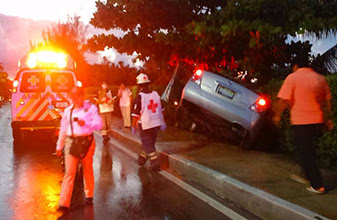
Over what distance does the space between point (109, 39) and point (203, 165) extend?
9989 mm

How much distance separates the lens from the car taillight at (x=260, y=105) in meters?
8.49

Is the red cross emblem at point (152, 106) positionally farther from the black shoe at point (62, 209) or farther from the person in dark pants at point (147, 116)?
the black shoe at point (62, 209)

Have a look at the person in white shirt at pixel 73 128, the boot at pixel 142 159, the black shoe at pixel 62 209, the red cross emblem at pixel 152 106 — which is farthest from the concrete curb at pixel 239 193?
the black shoe at pixel 62 209

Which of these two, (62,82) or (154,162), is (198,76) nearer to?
(154,162)

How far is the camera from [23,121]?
10.8 m

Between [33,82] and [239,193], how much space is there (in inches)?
293

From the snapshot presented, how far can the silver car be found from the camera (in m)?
8.53

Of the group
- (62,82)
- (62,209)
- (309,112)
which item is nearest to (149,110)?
(62,209)

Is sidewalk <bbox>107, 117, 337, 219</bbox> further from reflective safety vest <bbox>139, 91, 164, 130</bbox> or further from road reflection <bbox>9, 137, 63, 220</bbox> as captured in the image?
road reflection <bbox>9, 137, 63, 220</bbox>

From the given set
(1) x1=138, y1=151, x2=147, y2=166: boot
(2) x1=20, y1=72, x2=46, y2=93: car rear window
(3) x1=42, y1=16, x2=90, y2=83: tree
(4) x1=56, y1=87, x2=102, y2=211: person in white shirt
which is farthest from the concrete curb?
(3) x1=42, y1=16, x2=90, y2=83: tree

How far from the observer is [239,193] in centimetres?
559

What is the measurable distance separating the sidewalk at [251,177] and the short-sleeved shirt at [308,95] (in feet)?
3.44

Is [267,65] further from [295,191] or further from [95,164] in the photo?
[295,191]

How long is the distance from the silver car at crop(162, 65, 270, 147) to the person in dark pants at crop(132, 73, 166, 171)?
1.55 m
